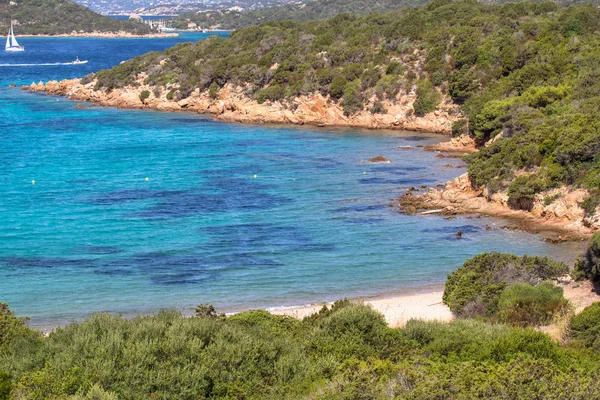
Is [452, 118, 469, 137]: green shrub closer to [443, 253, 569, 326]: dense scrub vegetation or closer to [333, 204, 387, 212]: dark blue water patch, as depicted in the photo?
[333, 204, 387, 212]: dark blue water patch

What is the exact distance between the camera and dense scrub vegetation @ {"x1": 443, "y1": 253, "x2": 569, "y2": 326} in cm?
1867

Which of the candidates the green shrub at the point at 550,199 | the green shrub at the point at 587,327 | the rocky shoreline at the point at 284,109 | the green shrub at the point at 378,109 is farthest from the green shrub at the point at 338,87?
the green shrub at the point at 587,327

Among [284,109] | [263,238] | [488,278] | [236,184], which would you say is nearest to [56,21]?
[284,109]

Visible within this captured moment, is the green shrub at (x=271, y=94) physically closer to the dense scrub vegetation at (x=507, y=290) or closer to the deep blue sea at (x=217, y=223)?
the deep blue sea at (x=217, y=223)

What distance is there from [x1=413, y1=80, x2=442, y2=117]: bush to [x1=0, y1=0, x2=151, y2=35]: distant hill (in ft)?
468

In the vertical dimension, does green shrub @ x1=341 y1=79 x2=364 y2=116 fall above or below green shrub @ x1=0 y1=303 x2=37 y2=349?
above

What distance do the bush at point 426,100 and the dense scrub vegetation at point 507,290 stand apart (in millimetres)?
33069

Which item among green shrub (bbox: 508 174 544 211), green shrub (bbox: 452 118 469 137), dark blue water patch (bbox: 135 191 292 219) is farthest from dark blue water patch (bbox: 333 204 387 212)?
green shrub (bbox: 452 118 469 137)

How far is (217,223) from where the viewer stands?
3095 centimetres

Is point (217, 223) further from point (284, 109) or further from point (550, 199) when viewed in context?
point (284, 109)

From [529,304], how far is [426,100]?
37063 millimetres

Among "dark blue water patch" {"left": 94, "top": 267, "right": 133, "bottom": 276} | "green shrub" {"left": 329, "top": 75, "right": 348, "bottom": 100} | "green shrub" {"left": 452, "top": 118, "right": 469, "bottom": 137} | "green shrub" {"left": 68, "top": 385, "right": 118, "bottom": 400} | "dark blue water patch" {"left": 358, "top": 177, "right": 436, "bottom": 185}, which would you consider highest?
"green shrub" {"left": 329, "top": 75, "right": 348, "bottom": 100}

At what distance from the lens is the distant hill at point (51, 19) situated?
7141 inches

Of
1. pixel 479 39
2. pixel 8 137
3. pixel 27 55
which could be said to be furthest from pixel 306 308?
pixel 27 55
